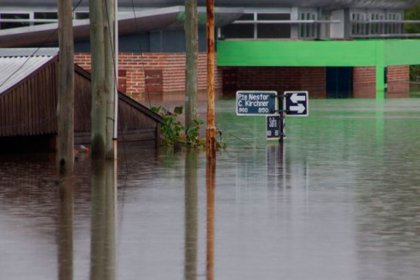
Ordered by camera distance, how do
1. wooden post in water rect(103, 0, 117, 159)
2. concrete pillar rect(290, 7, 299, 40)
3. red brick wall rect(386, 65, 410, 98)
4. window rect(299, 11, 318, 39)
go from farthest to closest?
window rect(299, 11, 318, 39), red brick wall rect(386, 65, 410, 98), concrete pillar rect(290, 7, 299, 40), wooden post in water rect(103, 0, 117, 159)

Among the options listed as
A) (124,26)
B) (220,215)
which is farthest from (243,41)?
(220,215)

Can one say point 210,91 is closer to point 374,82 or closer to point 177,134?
point 177,134

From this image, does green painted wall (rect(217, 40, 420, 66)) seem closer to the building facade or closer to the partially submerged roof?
the building facade

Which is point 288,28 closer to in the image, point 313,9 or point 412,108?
point 313,9

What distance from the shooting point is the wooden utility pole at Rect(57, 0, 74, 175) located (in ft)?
72.2

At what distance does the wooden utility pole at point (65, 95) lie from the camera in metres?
22.0

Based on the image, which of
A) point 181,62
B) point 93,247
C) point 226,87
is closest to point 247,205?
point 93,247

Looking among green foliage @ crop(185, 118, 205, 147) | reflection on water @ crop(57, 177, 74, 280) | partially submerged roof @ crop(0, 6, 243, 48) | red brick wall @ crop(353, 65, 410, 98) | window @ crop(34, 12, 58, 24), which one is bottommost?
reflection on water @ crop(57, 177, 74, 280)

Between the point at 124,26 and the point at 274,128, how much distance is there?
25.0m

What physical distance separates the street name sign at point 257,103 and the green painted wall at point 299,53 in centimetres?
3110

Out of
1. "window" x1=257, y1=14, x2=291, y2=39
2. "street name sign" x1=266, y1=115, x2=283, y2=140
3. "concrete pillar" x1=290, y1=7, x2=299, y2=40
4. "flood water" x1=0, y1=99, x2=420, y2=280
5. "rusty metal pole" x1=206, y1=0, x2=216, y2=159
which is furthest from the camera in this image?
"concrete pillar" x1=290, y1=7, x2=299, y2=40

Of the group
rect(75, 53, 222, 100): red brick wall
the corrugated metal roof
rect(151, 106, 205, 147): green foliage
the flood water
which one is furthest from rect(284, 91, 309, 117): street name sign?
rect(75, 53, 222, 100): red brick wall

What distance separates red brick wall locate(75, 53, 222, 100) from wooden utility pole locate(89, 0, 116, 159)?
28.5 m

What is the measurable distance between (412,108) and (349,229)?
1272 inches
